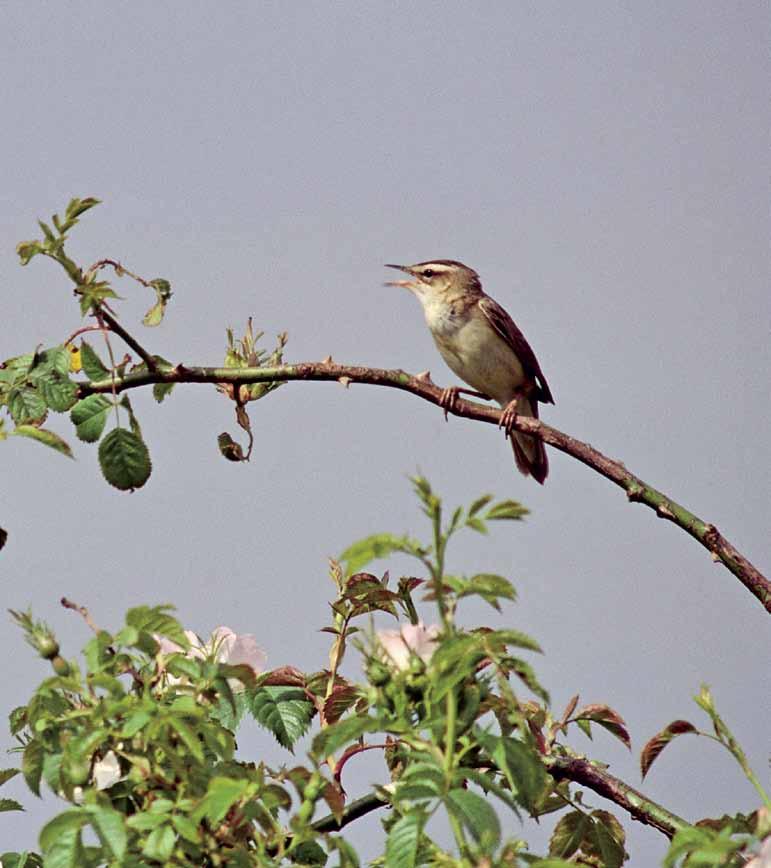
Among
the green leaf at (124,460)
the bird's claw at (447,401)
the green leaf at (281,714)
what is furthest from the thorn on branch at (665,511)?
the green leaf at (124,460)

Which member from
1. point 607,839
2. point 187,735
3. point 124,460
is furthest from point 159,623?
point 607,839

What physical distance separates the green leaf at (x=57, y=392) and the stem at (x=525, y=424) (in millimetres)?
57

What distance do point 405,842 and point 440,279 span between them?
6.30 metres

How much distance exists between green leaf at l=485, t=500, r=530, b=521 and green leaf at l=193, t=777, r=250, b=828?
0.52 m

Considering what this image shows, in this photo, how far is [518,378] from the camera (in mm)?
7801

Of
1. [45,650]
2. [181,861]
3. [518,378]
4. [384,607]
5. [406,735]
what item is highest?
[518,378]

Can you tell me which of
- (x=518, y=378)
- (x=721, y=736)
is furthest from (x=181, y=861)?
(x=518, y=378)

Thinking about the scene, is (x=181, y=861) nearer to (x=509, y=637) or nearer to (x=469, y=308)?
(x=509, y=637)

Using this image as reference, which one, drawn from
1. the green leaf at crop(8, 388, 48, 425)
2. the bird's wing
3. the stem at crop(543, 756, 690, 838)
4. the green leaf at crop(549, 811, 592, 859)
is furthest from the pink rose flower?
the bird's wing

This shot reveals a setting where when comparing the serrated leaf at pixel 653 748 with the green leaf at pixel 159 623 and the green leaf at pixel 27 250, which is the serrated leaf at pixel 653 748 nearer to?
the green leaf at pixel 159 623

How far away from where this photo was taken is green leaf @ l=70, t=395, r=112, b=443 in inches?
127

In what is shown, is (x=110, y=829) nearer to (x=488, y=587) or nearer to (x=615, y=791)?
(x=488, y=587)

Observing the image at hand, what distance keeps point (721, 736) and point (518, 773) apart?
1.21 feet

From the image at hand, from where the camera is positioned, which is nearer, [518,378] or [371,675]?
[371,675]
